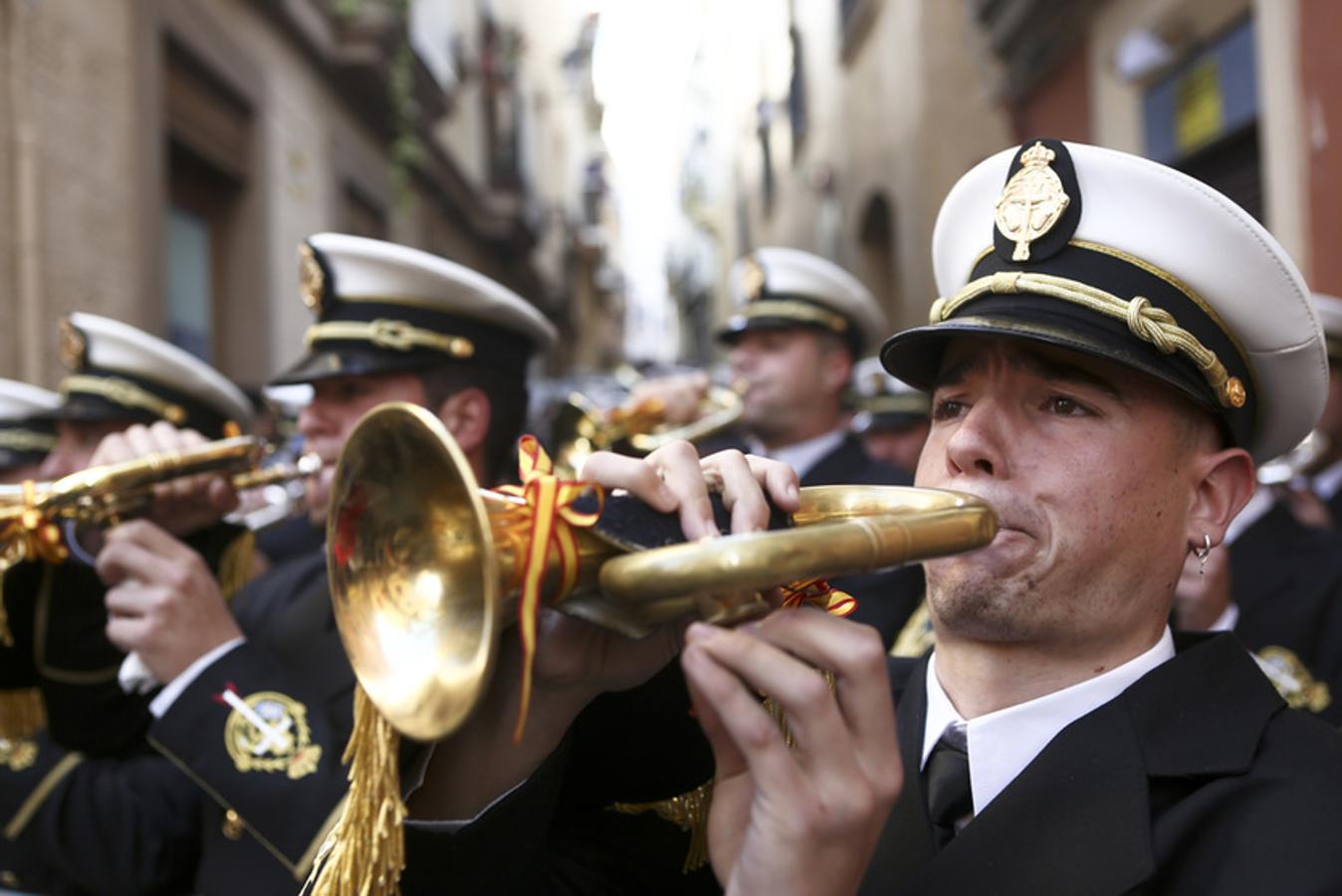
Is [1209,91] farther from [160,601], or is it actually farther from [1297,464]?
[160,601]

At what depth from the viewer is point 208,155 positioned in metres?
7.60

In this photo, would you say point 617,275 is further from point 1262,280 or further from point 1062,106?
point 1262,280

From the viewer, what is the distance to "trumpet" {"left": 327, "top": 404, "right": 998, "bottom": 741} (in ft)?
3.77

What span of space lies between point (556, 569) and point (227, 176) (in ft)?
25.0

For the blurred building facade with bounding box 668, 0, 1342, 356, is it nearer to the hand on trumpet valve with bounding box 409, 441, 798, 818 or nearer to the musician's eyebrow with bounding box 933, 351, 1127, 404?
the musician's eyebrow with bounding box 933, 351, 1127, 404

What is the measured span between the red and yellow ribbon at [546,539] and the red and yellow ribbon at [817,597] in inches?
11.2

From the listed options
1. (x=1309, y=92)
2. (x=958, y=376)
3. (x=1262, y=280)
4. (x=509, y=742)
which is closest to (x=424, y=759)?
(x=509, y=742)

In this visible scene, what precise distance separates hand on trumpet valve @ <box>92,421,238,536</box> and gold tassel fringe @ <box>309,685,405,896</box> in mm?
1708

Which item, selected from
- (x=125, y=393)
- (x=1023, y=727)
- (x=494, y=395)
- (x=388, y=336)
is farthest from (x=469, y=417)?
(x=1023, y=727)

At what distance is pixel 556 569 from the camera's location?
1221 millimetres

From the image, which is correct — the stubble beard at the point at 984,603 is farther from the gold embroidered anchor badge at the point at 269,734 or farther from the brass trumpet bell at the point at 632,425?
the brass trumpet bell at the point at 632,425

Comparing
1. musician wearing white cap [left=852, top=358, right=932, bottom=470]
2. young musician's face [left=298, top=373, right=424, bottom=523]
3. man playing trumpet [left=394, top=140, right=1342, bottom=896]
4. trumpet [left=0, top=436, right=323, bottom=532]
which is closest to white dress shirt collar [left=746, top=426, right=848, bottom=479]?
musician wearing white cap [left=852, top=358, right=932, bottom=470]

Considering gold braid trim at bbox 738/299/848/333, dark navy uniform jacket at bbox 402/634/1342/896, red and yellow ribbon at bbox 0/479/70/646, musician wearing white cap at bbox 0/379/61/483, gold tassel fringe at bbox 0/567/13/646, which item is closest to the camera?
dark navy uniform jacket at bbox 402/634/1342/896

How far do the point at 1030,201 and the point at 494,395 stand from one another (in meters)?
1.67
